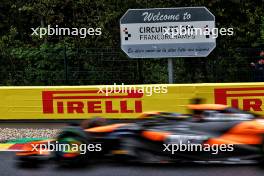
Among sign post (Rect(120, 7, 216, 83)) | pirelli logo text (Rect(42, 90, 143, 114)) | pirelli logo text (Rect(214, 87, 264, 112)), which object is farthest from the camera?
sign post (Rect(120, 7, 216, 83))

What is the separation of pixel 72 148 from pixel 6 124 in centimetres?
499

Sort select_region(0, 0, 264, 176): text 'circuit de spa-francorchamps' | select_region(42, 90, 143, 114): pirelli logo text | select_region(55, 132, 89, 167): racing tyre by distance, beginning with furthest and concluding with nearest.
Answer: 1. select_region(42, 90, 143, 114): pirelli logo text
2. select_region(55, 132, 89, 167): racing tyre
3. select_region(0, 0, 264, 176): text 'circuit de spa-francorchamps'

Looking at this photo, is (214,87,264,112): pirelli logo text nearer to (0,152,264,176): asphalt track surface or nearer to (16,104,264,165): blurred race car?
(16,104,264,165): blurred race car

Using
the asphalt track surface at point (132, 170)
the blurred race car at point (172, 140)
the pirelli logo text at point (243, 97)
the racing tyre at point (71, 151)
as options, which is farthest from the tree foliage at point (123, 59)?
the racing tyre at point (71, 151)

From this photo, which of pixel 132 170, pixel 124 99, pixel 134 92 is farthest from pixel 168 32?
pixel 132 170

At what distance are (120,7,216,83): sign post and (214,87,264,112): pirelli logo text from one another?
256cm

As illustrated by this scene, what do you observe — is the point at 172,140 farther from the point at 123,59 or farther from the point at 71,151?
the point at 123,59

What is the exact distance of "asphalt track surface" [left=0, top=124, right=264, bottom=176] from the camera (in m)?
7.52

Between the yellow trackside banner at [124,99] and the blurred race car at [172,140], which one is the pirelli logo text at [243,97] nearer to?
the yellow trackside banner at [124,99]

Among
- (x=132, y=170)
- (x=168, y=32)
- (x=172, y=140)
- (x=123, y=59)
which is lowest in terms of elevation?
(x=132, y=170)

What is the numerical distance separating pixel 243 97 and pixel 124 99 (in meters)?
2.50

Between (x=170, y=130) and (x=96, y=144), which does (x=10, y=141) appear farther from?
(x=170, y=130)

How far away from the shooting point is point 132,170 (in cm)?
778

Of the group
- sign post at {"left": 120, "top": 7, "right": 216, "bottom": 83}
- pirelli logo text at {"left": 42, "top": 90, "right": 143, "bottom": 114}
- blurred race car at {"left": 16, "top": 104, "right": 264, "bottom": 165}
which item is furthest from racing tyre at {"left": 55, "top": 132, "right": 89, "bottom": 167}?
sign post at {"left": 120, "top": 7, "right": 216, "bottom": 83}
